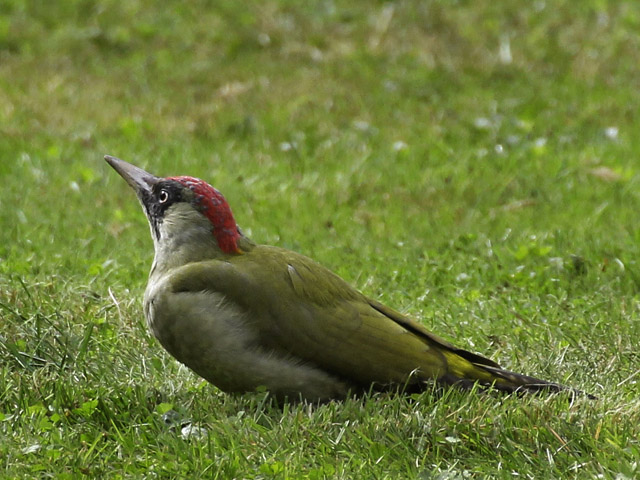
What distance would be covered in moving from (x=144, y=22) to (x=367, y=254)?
224 inches

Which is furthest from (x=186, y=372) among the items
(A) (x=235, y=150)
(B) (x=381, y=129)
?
(B) (x=381, y=129)

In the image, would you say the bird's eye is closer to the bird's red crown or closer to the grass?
the bird's red crown

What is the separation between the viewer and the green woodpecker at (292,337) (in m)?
4.63

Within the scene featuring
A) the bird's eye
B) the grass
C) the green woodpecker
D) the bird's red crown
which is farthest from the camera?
the bird's eye

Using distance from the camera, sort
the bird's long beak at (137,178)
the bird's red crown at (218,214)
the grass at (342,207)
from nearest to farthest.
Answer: the grass at (342,207)
the bird's red crown at (218,214)
the bird's long beak at (137,178)

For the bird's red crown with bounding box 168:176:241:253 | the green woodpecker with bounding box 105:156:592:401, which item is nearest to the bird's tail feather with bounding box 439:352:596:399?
the green woodpecker with bounding box 105:156:592:401

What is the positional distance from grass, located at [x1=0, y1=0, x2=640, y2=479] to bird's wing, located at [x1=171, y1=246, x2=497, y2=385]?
191mm

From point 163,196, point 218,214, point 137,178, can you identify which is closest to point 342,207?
point 137,178

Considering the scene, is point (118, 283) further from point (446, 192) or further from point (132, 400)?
point (446, 192)

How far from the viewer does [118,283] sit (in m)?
6.28

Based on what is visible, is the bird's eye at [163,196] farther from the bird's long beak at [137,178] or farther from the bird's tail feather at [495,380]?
the bird's tail feather at [495,380]

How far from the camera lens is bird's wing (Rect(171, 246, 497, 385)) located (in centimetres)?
467

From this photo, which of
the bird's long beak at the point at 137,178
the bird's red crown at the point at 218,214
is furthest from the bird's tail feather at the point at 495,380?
the bird's long beak at the point at 137,178

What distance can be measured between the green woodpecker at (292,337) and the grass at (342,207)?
0.14 metres
